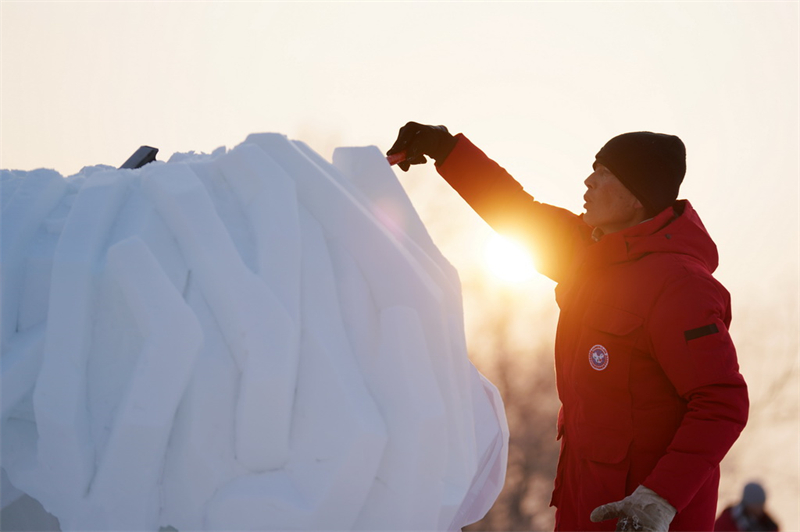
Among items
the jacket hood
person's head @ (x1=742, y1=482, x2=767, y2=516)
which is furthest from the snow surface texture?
person's head @ (x1=742, y1=482, x2=767, y2=516)

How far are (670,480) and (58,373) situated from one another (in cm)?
207

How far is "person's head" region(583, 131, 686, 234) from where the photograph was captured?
318cm

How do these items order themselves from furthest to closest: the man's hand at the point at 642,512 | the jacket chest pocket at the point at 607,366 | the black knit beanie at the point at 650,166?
the black knit beanie at the point at 650,166 → the jacket chest pocket at the point at 607,366 → the man's hand at the point at 642,512

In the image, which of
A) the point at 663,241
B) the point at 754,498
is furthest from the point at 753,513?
the point at 663,241

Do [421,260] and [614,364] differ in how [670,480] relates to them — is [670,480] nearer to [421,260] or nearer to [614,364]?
[614,364]

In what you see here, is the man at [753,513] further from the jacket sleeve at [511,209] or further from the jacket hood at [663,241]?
the jacket sleeve at [511,209]

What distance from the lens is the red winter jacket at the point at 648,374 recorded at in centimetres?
281

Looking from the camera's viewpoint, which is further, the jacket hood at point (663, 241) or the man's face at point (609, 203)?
the man's face at point (609, 203)

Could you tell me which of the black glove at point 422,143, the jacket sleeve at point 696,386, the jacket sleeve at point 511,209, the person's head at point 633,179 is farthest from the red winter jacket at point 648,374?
the black glove at point 422,143

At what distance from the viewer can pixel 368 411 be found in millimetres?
2066

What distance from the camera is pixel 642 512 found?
2.76 meters

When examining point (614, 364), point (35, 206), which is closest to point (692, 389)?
point (614, 364)

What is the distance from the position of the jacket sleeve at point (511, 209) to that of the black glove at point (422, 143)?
0.16 ft

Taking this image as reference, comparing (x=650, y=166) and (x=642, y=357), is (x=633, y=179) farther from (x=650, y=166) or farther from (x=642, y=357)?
(x=642, y=357)
